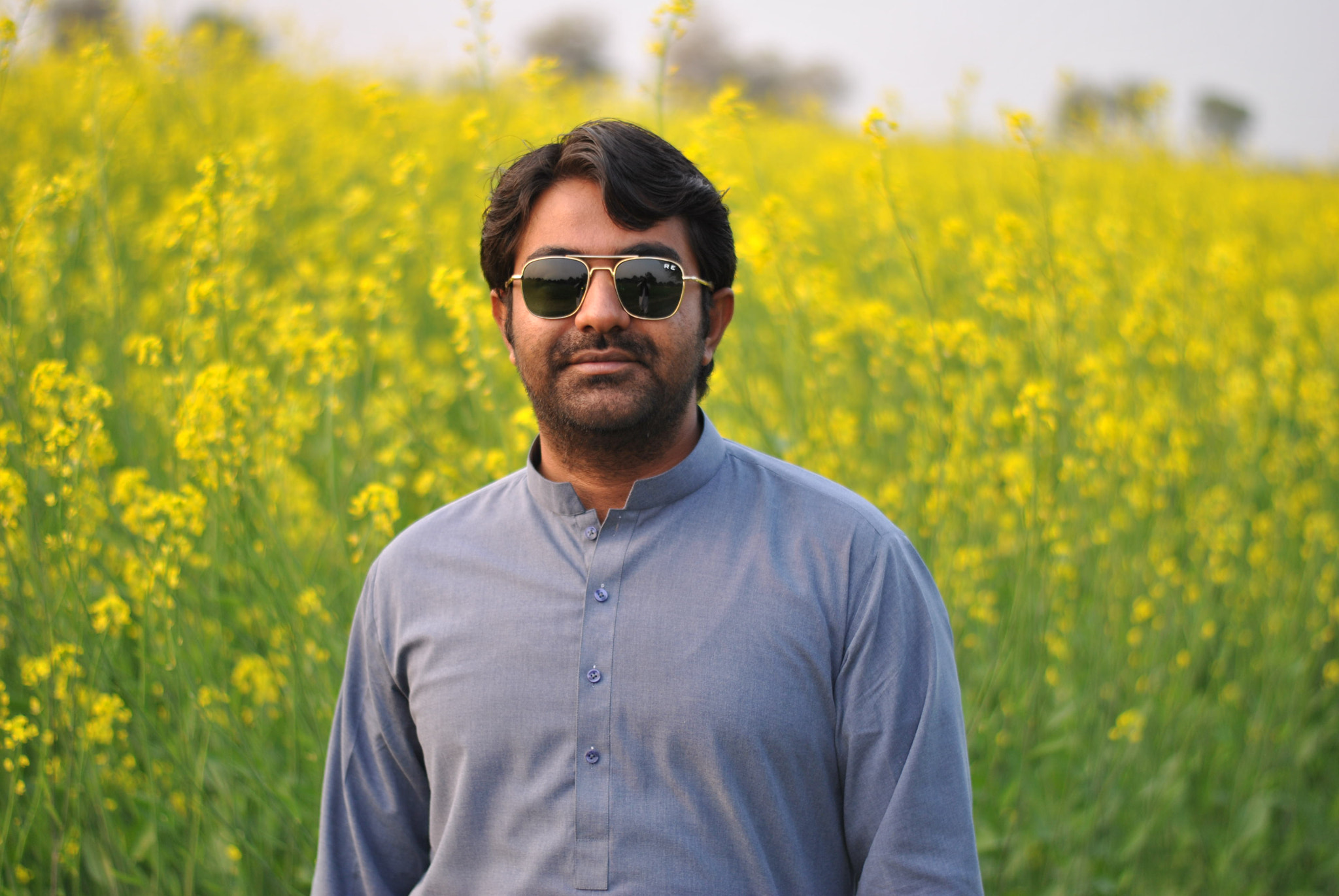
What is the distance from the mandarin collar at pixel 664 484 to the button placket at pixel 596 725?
0.31 feet

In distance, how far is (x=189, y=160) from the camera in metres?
6.11

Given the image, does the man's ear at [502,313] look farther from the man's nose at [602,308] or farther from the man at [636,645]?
the man's nose at [602,308]

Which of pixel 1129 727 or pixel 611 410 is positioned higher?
pixel 611 410

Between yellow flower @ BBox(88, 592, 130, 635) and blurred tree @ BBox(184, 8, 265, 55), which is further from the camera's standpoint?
blurred tree @ BBox(184, 8, 265, 55)

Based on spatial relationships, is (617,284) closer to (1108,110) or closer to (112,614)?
(112,614)

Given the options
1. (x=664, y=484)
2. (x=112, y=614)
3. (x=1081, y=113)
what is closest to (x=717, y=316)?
(x=664, y=484)

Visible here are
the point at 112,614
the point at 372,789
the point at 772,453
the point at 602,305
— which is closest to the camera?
the point at 602,305

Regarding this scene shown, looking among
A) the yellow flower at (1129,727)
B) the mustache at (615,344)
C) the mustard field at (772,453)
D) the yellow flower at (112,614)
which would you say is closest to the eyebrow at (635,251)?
the mustache at (615,344)

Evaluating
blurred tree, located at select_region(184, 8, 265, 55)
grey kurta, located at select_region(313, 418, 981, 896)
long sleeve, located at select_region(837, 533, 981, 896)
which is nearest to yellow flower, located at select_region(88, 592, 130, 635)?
grey kurta, located at select_region(313, 418, 981, 896)

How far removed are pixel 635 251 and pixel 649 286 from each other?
2.3 inches

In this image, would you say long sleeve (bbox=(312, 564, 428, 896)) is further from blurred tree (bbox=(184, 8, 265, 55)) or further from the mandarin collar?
blurred tree (bbox=(184, 8, 265, 55))

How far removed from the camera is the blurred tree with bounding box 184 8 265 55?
5517 millimetres

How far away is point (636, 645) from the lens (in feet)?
4.44

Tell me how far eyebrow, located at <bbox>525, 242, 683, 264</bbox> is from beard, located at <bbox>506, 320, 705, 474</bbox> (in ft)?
0.39
